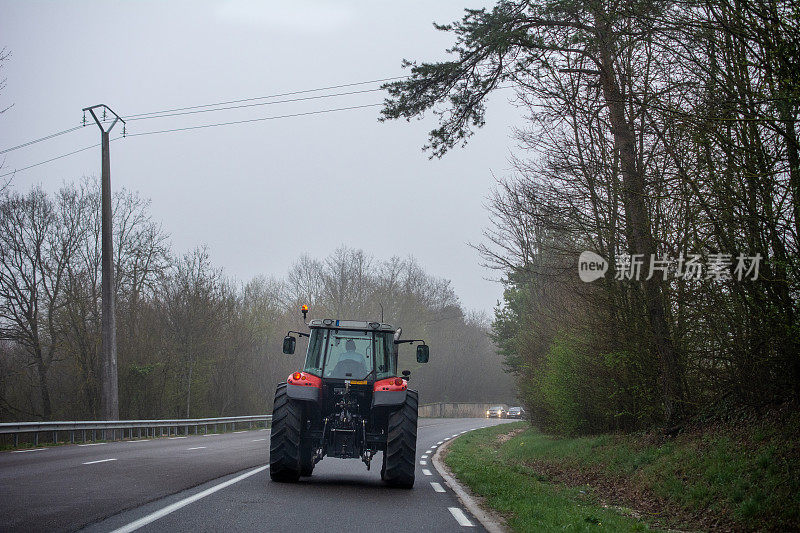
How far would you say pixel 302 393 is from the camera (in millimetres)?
11211

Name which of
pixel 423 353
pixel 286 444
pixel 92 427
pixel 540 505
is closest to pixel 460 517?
pixel 540 505

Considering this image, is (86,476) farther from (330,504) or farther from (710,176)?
(710,176)

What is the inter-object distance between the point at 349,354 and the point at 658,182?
18.8 feet

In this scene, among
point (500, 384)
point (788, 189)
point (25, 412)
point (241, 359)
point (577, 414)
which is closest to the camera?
point (788, 189)

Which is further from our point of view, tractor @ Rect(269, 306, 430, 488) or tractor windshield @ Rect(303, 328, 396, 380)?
tractor windshield @ Rect(303, 328, 396, 380)

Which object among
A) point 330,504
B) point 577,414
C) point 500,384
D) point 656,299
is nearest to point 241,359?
point 577,414

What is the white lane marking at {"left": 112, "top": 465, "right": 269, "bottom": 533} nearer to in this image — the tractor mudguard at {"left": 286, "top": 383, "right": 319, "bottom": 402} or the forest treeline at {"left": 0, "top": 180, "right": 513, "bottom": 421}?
the tractor mudguard at {"left": 286, "top": 383, "right": 319, "bottom": 402}

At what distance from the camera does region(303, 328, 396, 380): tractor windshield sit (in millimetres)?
12172

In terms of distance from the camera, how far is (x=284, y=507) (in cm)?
842

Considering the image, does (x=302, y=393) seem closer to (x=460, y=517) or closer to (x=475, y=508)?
(x=475, y=508)

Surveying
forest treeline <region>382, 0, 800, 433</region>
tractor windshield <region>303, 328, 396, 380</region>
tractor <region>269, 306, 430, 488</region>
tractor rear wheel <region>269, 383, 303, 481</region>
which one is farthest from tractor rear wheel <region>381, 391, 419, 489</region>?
forest treeline <region>382, 0, 800, 433</region>

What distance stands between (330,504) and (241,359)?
3536 cm

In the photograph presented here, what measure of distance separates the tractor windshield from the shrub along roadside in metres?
2.57

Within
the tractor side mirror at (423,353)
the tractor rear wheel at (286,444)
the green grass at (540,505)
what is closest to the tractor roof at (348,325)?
the tractor side mirror at (423,353)
